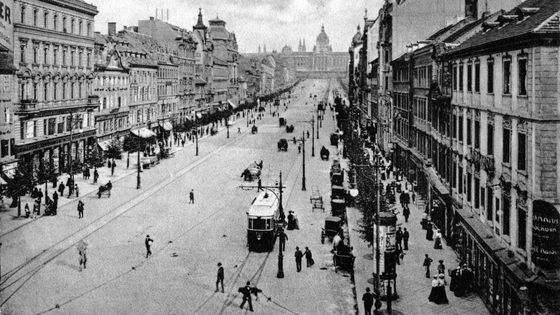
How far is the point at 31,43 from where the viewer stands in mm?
52531

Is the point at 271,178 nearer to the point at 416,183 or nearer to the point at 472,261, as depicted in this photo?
the point at 416,183

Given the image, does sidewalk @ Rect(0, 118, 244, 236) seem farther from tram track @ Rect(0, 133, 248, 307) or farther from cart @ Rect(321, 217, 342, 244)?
cart @ Rect(321, 217, 342, 244)

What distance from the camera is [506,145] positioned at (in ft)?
73.2

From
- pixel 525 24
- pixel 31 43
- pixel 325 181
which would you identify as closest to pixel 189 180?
pixel 325 181

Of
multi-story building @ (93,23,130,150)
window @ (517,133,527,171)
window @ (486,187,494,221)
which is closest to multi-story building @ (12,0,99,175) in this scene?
multi-story building @ (93,23,130,150)

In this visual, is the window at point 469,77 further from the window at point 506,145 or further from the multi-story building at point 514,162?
A: the window at point 506,145

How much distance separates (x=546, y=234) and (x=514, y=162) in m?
4.38

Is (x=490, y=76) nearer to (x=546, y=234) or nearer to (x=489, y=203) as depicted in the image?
(x=489, y=203)

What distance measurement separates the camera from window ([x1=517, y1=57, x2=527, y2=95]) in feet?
65.3

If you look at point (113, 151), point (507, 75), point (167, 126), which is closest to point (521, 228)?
point (507, 75)

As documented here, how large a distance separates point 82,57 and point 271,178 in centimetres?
2495

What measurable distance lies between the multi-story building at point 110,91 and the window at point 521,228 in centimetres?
5493

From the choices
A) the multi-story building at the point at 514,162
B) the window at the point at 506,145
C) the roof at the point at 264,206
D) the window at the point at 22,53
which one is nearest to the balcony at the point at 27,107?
the window at the point at 22,53

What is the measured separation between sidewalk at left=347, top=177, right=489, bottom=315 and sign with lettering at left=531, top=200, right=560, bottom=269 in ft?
19.4
